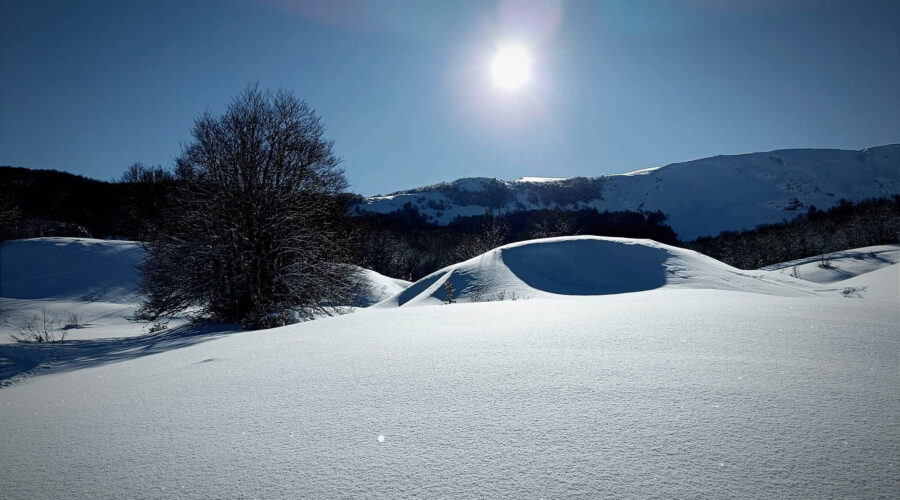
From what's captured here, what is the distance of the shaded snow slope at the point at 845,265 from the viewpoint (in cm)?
2038

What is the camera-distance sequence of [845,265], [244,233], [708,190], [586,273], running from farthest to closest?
[708,190] < [845,265] < [586,273] < [244,233]

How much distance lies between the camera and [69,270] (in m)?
15.2

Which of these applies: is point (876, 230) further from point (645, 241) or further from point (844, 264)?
point (645, 241)

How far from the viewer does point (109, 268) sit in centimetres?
1614

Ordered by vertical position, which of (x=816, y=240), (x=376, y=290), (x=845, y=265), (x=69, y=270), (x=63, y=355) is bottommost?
(x=845, y=265)

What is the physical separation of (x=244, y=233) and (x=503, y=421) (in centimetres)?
965

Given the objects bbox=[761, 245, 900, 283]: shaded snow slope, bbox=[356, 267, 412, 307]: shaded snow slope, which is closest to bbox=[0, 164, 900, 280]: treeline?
bbox=[356, 267, 412, 307]: shaded snow slope

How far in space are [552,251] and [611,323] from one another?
9241 millimetres

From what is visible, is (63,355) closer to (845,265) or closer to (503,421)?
(503,421)

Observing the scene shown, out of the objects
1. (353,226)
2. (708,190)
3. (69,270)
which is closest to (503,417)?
(353,226)

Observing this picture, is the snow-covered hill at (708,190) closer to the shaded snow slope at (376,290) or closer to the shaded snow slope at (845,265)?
the shaded snow slope at (376,290)

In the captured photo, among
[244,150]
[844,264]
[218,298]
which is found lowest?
[844,264]

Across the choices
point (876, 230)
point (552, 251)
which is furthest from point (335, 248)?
point (876, 230)

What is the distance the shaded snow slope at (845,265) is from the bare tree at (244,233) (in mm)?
24680
